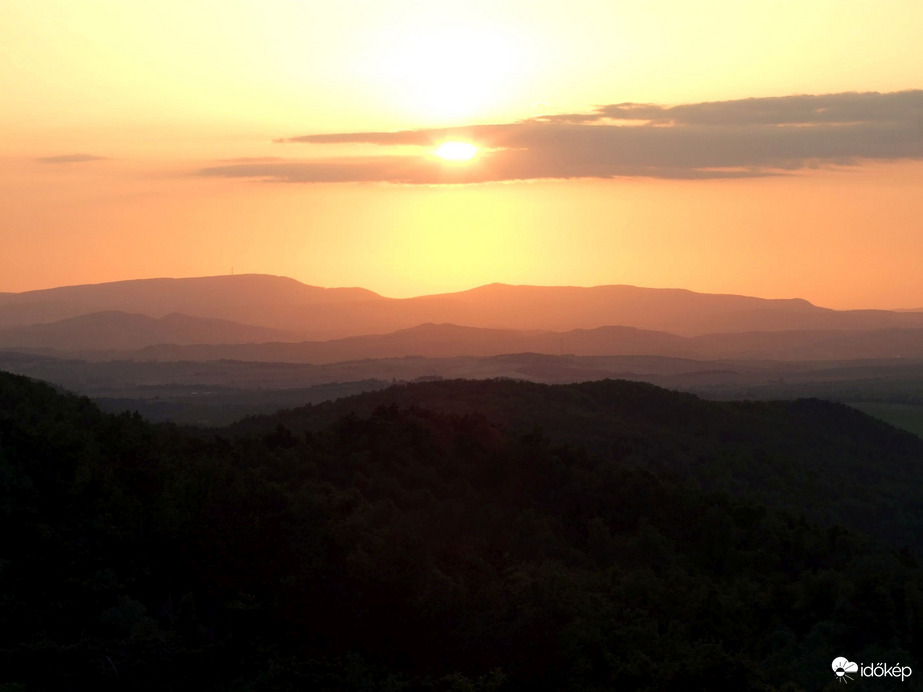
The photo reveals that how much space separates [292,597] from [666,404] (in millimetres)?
78262

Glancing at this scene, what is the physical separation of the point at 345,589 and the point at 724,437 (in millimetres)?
71380

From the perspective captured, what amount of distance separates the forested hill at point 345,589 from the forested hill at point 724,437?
94.6 feet

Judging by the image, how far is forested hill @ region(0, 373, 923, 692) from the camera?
23.1 metres

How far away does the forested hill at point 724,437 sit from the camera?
3167 inches

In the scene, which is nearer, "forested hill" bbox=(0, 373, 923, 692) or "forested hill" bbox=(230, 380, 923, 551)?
"forested hill" bbox=(0, 373, 923, 692)

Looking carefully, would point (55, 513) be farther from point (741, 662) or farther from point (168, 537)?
point (741, 662)

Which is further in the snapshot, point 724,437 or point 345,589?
point 724,437

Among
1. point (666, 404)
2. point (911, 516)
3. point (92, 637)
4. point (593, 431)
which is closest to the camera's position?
point (92, 637)

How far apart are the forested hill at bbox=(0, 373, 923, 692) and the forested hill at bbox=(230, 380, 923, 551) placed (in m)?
28.8

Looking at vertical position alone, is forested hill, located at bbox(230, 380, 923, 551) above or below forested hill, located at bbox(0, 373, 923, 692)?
below

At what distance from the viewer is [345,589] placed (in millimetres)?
27922

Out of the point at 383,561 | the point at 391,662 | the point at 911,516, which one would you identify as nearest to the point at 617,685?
the point at 391,662

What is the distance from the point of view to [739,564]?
4534cm

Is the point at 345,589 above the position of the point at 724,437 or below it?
above
